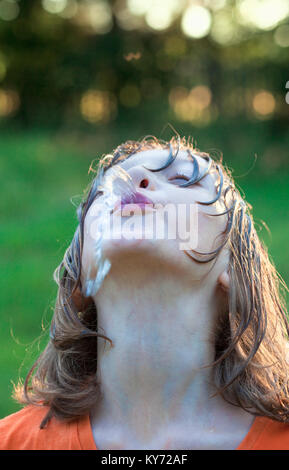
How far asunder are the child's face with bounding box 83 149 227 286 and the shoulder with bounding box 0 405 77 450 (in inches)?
15.1

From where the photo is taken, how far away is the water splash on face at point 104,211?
1.45m

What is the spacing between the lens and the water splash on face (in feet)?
4.77

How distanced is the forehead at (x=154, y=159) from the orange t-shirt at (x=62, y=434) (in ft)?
2.01

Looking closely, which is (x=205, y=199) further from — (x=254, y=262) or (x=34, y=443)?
(x=34, y=443)

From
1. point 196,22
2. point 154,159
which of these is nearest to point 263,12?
point 196,22

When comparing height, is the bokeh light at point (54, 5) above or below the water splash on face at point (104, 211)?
above

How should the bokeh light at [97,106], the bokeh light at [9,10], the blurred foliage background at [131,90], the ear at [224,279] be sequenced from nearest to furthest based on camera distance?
the ear at [224,279] → the blurred foliage background at [131,90] → the bokeh light at [97,106] → the bokeh light at [9,10]

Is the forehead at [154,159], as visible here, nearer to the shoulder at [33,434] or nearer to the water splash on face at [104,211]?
the water splash on face at [104,211]

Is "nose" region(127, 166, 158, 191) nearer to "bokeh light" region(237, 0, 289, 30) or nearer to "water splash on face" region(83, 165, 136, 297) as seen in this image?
"water splash on face" region(83, 165, 136, 297)

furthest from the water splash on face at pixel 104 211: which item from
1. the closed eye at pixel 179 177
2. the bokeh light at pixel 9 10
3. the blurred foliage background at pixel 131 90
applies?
the bokeh light at pixel 9 10

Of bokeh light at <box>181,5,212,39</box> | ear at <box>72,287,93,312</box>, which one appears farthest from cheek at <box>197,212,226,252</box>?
bokeh light at <box>181,5,212,39</box>

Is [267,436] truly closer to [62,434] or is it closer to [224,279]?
[224,279]

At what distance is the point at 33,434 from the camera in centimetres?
153
